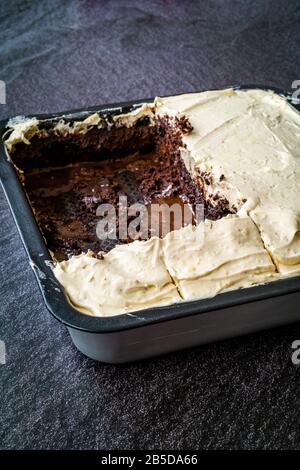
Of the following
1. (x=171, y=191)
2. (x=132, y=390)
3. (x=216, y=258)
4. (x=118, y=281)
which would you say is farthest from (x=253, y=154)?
(x=132, y=390)

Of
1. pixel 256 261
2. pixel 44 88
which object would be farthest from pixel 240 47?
pixel 256 261

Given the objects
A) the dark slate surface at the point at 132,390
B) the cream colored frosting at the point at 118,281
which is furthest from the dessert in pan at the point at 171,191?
the dark slate surface at the point at 132,390

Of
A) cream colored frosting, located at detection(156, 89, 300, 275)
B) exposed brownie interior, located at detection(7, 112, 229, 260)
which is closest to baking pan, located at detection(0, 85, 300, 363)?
cream colored frosting, located at detection(156, 89, 300, 275)

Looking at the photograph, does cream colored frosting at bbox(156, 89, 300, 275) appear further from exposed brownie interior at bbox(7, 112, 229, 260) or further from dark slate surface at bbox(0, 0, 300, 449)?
dark slate surface at bbox(0, 0, 300, 449)

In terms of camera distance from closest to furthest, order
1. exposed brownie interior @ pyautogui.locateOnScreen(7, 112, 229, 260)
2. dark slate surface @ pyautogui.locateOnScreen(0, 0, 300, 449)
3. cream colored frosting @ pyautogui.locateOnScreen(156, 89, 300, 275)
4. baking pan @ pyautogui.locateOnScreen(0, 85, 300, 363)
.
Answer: baking pan @ pyautogui.locateOnScreen(0, 85, 300, 363)
dark slate surface @ pyautogui.locateOnScreen(0, 0, 300, 449)
cream colored frosting @ pyautogui.locateOnScreen(156, 89, 300, 275)
exposed brownie interior @ pyautogui.locateOnScreen(7, 112, 229, 260)

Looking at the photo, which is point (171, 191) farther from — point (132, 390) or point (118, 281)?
point (132, 390)

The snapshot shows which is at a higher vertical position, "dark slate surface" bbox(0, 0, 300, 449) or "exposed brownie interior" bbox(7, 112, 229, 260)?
"exposed brownie interior" bbox(7, 112, 229, 260)
